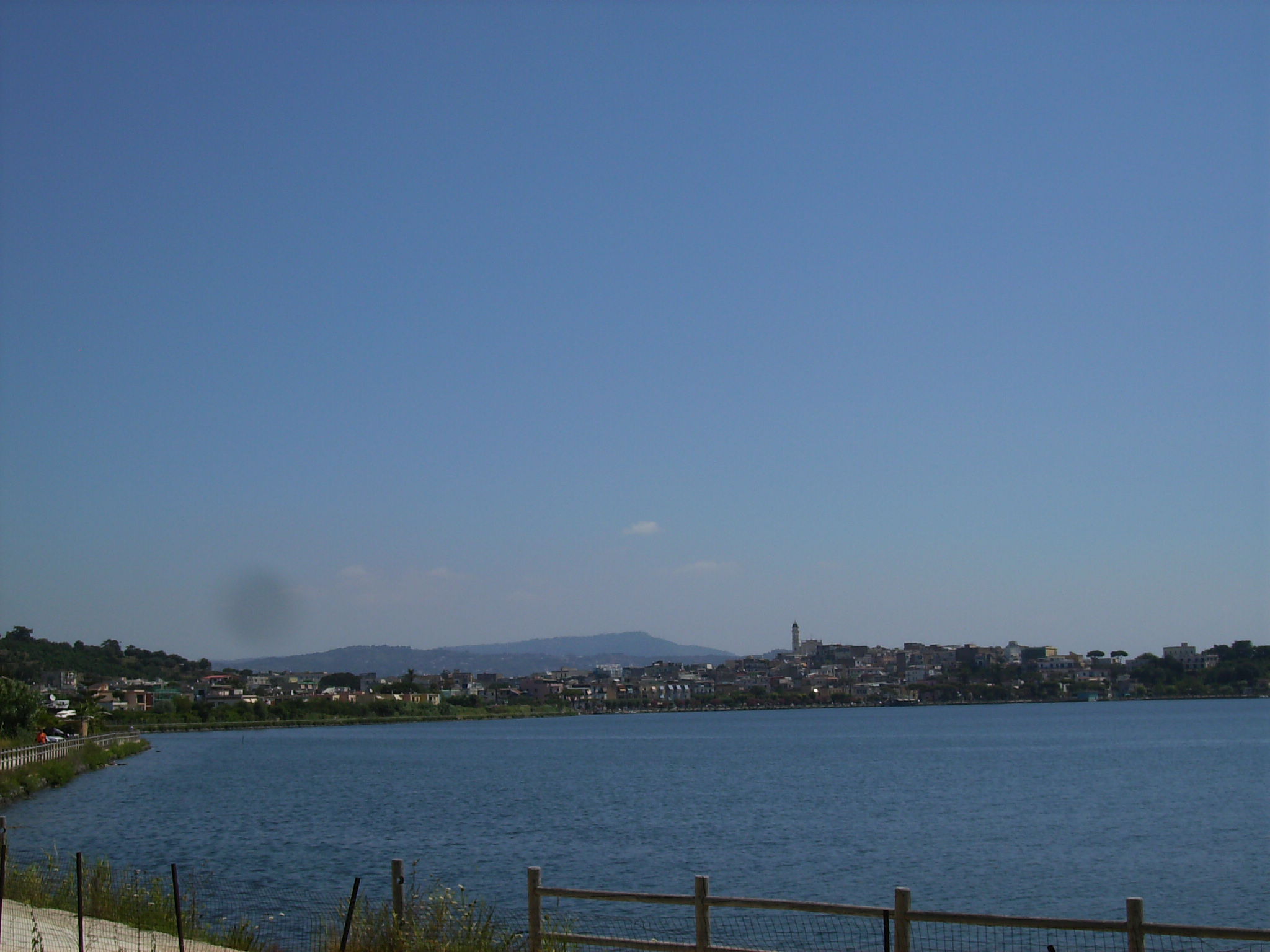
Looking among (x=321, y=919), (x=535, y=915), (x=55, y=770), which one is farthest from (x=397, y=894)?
(x=55, y=770)

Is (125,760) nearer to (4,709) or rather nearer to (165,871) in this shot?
(4,709)

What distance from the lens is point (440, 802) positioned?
173ft

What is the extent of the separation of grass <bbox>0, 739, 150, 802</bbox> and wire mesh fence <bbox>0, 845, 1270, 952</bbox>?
22561mm

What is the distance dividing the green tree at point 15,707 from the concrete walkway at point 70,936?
184ft

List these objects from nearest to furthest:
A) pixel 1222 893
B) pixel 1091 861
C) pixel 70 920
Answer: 1. pixel 70 920
2. pixel 1222 893
3. pixel 1091 861

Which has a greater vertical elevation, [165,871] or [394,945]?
[394,945]

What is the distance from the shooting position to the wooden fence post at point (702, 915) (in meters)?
12.6

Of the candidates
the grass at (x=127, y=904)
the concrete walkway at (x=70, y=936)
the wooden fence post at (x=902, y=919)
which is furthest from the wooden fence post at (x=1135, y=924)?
the grass at (x=127, y=904)

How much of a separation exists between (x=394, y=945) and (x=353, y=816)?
3396cm

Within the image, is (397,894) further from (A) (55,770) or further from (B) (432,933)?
(A) (55,770)

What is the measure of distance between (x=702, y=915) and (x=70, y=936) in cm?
929

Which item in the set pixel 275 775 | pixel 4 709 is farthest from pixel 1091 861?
pixel 4 709

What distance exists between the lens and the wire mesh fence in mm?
13195

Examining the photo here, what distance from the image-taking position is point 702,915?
12680 millimetres
